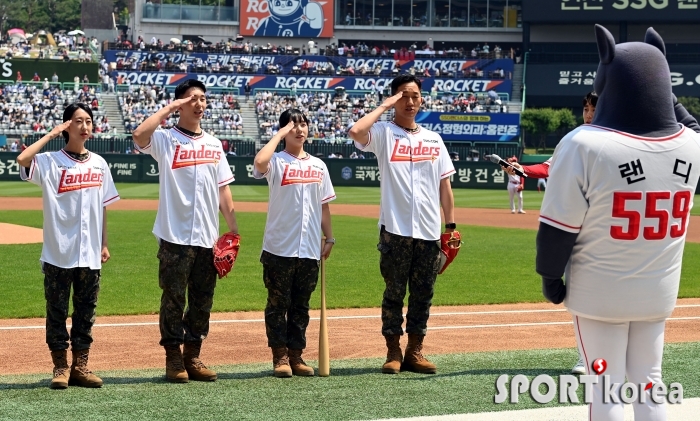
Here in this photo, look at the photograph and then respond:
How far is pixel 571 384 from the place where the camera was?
6.36 meters

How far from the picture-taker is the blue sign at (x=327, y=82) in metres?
56.2

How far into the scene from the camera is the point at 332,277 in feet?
47.1

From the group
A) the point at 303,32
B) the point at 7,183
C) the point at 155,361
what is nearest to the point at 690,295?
the point at 155,361

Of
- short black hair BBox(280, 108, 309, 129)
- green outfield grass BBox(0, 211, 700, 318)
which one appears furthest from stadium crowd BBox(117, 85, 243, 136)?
short black hair BBox(280, 108, 309, 129)

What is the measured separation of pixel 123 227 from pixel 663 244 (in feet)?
62.7

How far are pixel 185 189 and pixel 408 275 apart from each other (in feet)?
6.29

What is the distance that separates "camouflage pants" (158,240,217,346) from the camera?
7090 mm

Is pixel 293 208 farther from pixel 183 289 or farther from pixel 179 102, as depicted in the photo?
pixel 179 102

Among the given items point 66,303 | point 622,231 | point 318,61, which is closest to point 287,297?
point 66,303

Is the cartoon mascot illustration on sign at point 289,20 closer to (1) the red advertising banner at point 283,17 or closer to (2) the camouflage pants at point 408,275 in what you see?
(1) the red advertising banner at point 283,17

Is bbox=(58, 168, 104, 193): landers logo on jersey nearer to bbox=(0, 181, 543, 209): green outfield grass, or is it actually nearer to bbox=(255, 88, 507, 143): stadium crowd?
bbox=(0, 181, 543, 209): green outfield grass

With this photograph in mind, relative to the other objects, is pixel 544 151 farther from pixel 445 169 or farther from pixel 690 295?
pixel 445 169

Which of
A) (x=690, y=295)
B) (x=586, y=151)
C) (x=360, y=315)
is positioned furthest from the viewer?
(x=690, y=295)

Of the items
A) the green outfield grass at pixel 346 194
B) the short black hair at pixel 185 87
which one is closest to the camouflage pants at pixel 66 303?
the short black hair at pixel 185 87
